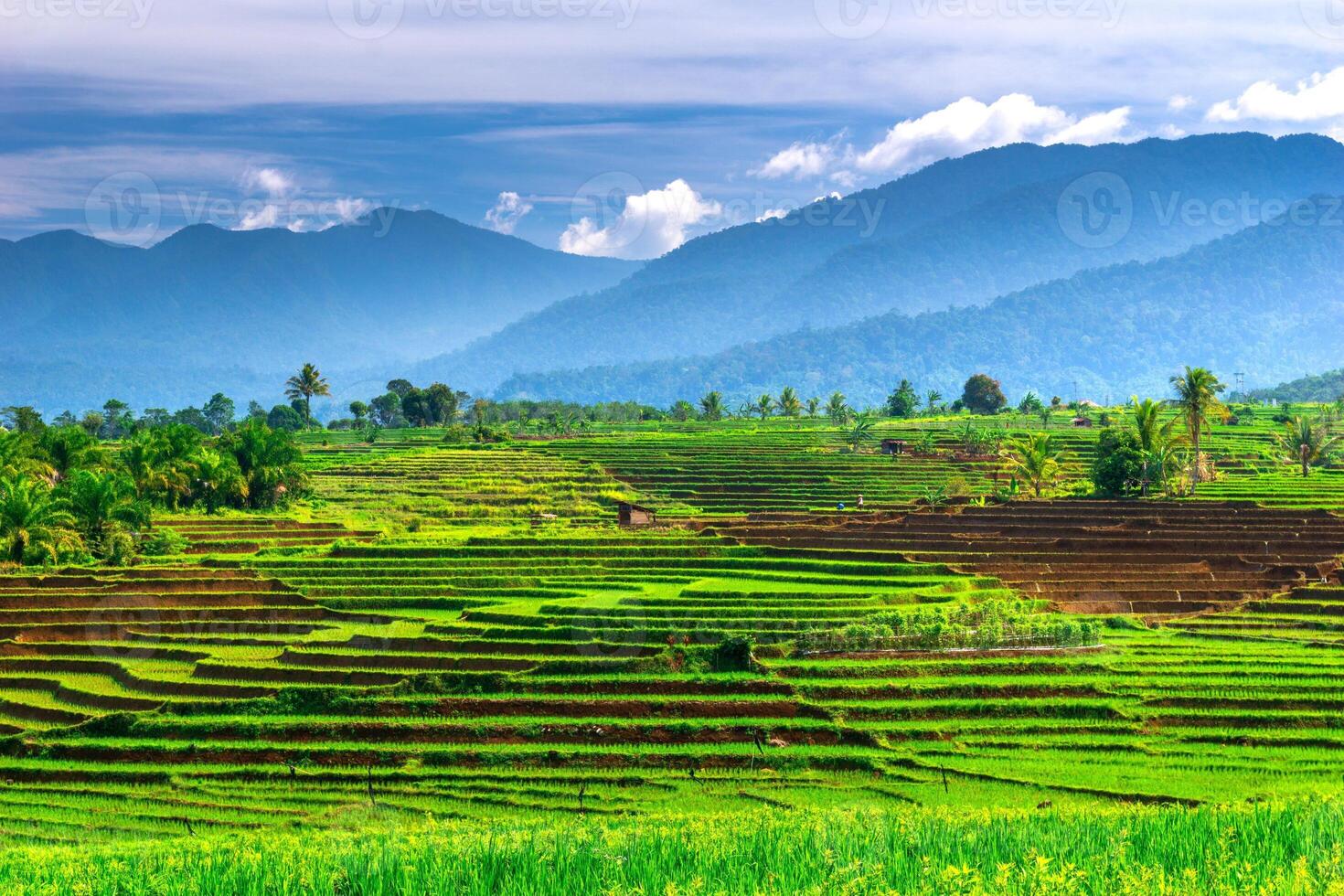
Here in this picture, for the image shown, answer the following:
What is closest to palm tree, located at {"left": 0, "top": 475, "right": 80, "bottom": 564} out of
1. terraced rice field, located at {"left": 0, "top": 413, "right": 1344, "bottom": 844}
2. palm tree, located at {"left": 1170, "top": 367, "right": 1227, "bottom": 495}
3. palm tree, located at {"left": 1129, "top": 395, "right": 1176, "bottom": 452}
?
terraced rice field, located at {"left": 0, "top": 413, "right": 1344, "bottom": 844}

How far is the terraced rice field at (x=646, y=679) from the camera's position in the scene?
2772cm

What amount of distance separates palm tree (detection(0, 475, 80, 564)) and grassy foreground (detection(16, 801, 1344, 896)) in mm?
35743

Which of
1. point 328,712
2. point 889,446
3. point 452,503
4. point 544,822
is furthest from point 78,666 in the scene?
point 889,446

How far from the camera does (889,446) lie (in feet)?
309

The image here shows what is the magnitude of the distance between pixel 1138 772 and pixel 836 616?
41.9 ft

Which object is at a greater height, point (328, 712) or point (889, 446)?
point (889, 446)

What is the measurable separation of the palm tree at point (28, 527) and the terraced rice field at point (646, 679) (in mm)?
2476

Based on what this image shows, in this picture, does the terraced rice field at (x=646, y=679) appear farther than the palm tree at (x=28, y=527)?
No

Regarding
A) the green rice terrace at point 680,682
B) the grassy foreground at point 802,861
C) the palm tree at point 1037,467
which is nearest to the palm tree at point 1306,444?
the palm tree at point 1037,467

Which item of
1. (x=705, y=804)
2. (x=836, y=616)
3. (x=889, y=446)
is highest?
(x=889, y=446)

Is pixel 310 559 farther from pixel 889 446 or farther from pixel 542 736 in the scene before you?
pixel 889 446

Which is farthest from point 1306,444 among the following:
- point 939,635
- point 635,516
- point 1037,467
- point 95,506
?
point 95,506

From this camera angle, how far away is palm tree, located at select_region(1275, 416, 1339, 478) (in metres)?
79.4

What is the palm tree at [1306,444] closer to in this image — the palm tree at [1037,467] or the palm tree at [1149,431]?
the palm tree at [1149,431]
